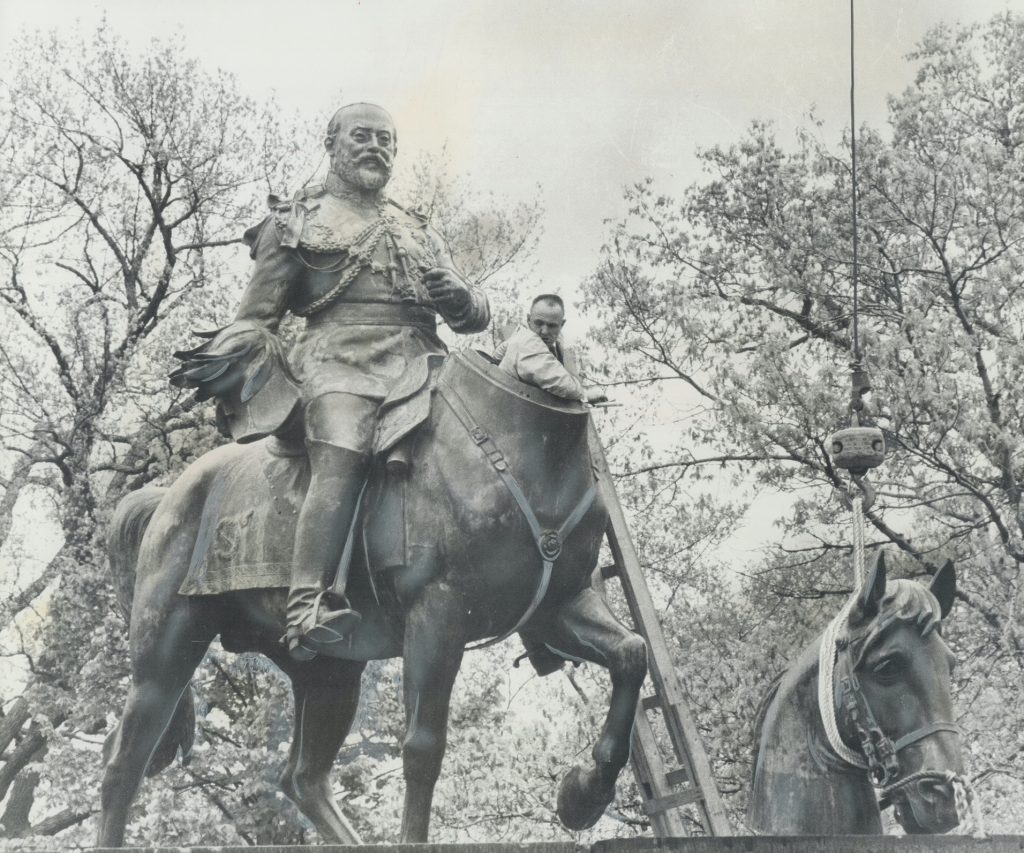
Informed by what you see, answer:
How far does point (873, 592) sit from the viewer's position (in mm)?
5469

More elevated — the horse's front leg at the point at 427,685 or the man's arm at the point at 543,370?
the man's arm at the point at 543,370

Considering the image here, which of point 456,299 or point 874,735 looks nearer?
point 874,735

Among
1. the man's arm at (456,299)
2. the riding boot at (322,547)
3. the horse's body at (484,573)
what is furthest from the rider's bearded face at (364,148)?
the riding boot at (322,547)

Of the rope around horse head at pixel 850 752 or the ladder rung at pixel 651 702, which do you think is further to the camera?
the ladder rung at pixel 651 702

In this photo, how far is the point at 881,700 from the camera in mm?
5363

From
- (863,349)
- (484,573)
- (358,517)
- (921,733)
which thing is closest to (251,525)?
(358,517)

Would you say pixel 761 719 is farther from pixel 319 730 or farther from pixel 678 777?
pixel 319 730

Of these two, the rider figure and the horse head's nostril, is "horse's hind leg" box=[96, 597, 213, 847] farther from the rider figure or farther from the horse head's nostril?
the horse head's nostril

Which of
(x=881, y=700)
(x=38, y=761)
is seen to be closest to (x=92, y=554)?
(x=38, y=761)

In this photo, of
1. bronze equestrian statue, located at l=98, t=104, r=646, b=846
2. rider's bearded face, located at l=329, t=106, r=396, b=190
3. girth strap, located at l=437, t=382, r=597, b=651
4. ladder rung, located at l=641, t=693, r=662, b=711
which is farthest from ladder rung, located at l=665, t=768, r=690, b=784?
rider's bearded face, located at l=329, t=106, r=396, b=190

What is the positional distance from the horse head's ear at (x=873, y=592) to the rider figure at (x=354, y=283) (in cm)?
205

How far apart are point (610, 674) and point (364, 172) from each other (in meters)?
2.46

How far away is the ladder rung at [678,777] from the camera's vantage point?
641cm

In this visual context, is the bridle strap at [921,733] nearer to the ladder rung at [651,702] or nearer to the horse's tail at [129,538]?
the ladder rung at [651,702]
